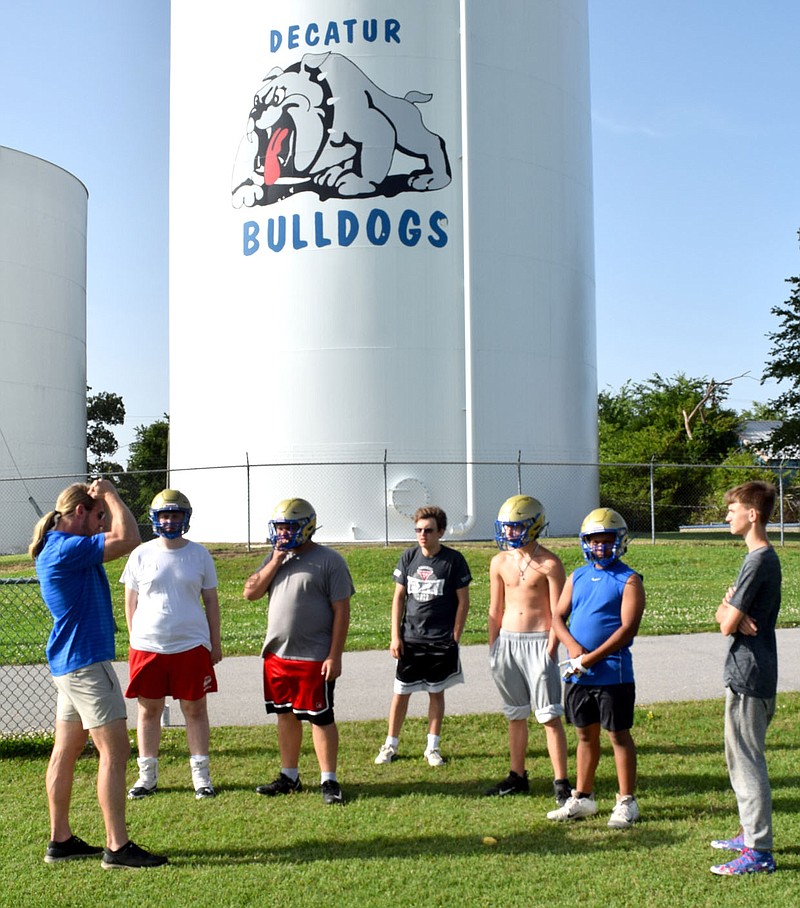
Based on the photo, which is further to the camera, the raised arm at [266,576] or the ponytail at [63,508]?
the raised arm at [266,576]

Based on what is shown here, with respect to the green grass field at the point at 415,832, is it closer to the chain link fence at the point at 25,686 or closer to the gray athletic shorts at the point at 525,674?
the gray athletic shorts at the point at 525,674

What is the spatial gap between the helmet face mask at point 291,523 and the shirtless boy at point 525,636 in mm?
1181

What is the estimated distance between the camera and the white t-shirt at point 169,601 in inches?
255

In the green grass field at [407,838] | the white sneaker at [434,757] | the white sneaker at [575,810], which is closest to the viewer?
the green grass field at [407,838]

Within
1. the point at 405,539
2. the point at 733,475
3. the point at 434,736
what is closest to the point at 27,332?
the point at 405,539

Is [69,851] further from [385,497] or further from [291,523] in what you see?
[385,497]

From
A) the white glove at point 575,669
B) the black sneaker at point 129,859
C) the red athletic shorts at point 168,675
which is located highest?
the white glove at point 575,669

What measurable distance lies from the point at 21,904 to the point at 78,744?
83 cm

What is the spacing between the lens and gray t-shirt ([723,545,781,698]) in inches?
201

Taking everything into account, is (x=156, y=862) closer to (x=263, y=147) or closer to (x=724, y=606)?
(x=724, y=606)

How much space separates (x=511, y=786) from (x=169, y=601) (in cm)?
237

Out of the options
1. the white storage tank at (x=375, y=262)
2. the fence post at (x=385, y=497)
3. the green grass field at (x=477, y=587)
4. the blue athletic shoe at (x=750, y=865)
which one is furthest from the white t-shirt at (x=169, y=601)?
the fence post at (x=385, y=497)

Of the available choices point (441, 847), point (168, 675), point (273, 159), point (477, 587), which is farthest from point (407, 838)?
point (273, 159)

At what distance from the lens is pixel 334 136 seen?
21.6 metres
